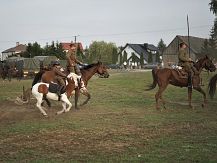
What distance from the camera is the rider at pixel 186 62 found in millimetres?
15523

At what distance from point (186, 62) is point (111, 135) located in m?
7.09

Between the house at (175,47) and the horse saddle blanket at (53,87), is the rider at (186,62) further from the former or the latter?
the house at (175,47)

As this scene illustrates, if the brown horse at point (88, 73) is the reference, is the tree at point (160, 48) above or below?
above

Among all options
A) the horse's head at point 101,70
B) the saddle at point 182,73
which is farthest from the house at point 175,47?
the horse's head at point 101,70

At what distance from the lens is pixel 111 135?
970cm

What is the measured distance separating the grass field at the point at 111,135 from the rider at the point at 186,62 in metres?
1.51

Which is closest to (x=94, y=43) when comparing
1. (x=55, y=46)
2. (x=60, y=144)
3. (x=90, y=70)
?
(x=55, y=46)

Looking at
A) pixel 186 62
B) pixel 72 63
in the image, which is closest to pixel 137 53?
pixel 186 62

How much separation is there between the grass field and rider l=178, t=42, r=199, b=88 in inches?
59.5

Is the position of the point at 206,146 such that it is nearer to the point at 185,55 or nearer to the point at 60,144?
the point at 60,144

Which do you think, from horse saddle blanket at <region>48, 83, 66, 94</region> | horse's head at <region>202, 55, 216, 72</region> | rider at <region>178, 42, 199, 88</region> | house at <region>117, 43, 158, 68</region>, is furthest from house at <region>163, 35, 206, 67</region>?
horse saddle blanket at <region>48, 83, 66, 94</region>

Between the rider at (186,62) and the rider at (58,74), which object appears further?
the rider at (186,62)

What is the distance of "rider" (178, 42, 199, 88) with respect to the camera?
15523 mm

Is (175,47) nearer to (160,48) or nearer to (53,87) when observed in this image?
(160,48)
